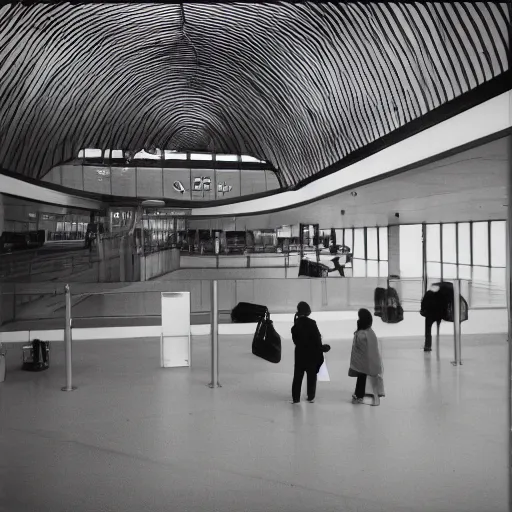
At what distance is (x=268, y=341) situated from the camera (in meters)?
4.61

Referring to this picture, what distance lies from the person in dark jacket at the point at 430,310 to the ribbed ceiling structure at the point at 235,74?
1561 millimetres

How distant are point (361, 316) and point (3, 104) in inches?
134

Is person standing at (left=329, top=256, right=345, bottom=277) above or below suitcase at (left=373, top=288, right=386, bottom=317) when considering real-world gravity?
above

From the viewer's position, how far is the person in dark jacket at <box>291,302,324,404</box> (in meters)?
4.44

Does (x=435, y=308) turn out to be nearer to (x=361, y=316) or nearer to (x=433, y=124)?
(x=361, y=316)

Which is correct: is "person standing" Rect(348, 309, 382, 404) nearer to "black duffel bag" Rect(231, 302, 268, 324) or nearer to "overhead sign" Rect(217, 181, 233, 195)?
"black duffel bag" Rect(231, 302, 268, 324)

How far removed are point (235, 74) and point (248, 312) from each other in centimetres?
200

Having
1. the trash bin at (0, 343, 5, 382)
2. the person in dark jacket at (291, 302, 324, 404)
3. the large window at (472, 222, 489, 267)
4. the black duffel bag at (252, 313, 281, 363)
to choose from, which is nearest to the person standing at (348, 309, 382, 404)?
the person in dark jacket at (291, 302, 324, 404)

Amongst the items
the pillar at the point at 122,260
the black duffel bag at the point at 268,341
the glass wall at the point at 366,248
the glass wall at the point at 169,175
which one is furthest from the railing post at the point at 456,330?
the pillar at the point at 122,260

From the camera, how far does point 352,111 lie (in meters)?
4.50

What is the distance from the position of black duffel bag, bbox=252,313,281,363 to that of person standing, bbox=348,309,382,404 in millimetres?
635

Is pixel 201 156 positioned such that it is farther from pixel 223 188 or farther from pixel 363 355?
pixel 363 355

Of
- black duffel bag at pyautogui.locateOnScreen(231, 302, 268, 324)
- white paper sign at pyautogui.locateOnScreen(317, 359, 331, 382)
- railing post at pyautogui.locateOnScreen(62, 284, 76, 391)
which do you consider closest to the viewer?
railing post at pyautogui.locateOnScreen(62, 284, 76, 391)

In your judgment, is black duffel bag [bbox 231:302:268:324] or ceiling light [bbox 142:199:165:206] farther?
black duffel bag [bbox 231:302:268:324]
